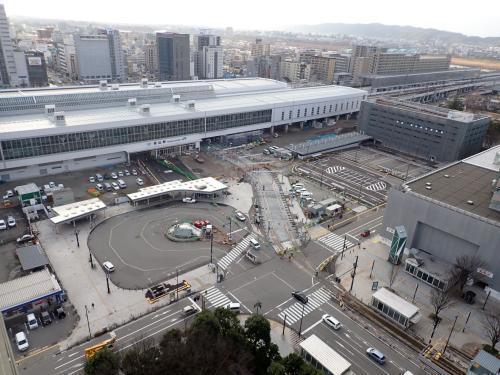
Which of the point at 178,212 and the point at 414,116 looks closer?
the point at 178,212

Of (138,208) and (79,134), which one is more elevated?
(79,134)

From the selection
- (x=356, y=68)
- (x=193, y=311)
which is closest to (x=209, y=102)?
(x=193, y=311)

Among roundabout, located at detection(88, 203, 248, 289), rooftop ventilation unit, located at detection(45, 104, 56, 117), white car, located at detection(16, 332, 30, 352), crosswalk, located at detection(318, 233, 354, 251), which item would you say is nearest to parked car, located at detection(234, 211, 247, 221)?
roundabout, located at detection(88, 203, 248, 289)

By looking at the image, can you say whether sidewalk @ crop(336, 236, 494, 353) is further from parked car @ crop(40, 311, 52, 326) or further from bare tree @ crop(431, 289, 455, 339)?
parked car @ crop(40, 311, 52, 326)

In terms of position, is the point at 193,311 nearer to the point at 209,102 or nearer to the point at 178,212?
the point at 178,212

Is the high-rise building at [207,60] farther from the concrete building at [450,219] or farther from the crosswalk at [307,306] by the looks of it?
the crosswalk at [307,306]
